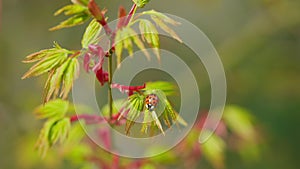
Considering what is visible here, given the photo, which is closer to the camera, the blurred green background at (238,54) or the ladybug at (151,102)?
the ladybug at (151,102)

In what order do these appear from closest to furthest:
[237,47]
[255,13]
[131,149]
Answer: [131,149]
[237,47]
[255,13]

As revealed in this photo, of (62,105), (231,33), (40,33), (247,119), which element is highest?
(40,33)

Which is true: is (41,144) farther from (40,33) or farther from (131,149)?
(40,33)

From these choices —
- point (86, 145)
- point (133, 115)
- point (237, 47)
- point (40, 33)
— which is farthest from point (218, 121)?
point (40, 33)

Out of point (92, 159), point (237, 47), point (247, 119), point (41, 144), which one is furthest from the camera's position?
point (237, 47)

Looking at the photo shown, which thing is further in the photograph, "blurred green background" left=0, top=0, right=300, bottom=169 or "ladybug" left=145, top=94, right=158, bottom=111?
"blurred green background" left=0, top=0, right=300, bottom=169
